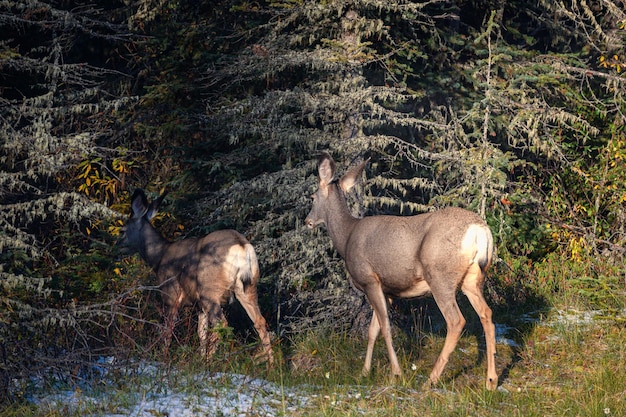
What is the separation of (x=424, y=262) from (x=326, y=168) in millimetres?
2134

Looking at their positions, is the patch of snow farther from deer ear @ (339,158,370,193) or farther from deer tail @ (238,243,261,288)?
deer ear @ (339,158,370,193)

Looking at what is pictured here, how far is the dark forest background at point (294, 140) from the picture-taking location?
34.2 feet

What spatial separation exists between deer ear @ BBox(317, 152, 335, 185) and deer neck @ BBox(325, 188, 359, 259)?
0.65ft

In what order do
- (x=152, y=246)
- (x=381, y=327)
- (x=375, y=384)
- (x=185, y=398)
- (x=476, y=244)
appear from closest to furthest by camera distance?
1. (x=185, y=398)
2. (x=375, y=384)
3. (x=476, y=244)
4. (x=381, y=327)
5. (x=152, y=246)

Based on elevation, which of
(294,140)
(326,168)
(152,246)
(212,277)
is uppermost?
(294,140)

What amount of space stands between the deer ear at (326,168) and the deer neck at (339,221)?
0.65ft

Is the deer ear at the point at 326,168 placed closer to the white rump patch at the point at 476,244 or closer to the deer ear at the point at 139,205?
the white rump patch at the point at 476,244

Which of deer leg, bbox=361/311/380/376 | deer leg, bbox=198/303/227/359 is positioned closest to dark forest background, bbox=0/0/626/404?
deer leg, bbox=198/303/227/359

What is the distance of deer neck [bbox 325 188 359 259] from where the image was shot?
1002 cm

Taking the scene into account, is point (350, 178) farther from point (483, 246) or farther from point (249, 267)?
point (483, 246)

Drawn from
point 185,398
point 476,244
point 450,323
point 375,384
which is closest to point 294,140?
point 476,244

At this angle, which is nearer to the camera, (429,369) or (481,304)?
(481,304)

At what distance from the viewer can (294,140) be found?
10.9 metres

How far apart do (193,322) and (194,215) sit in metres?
1.79
